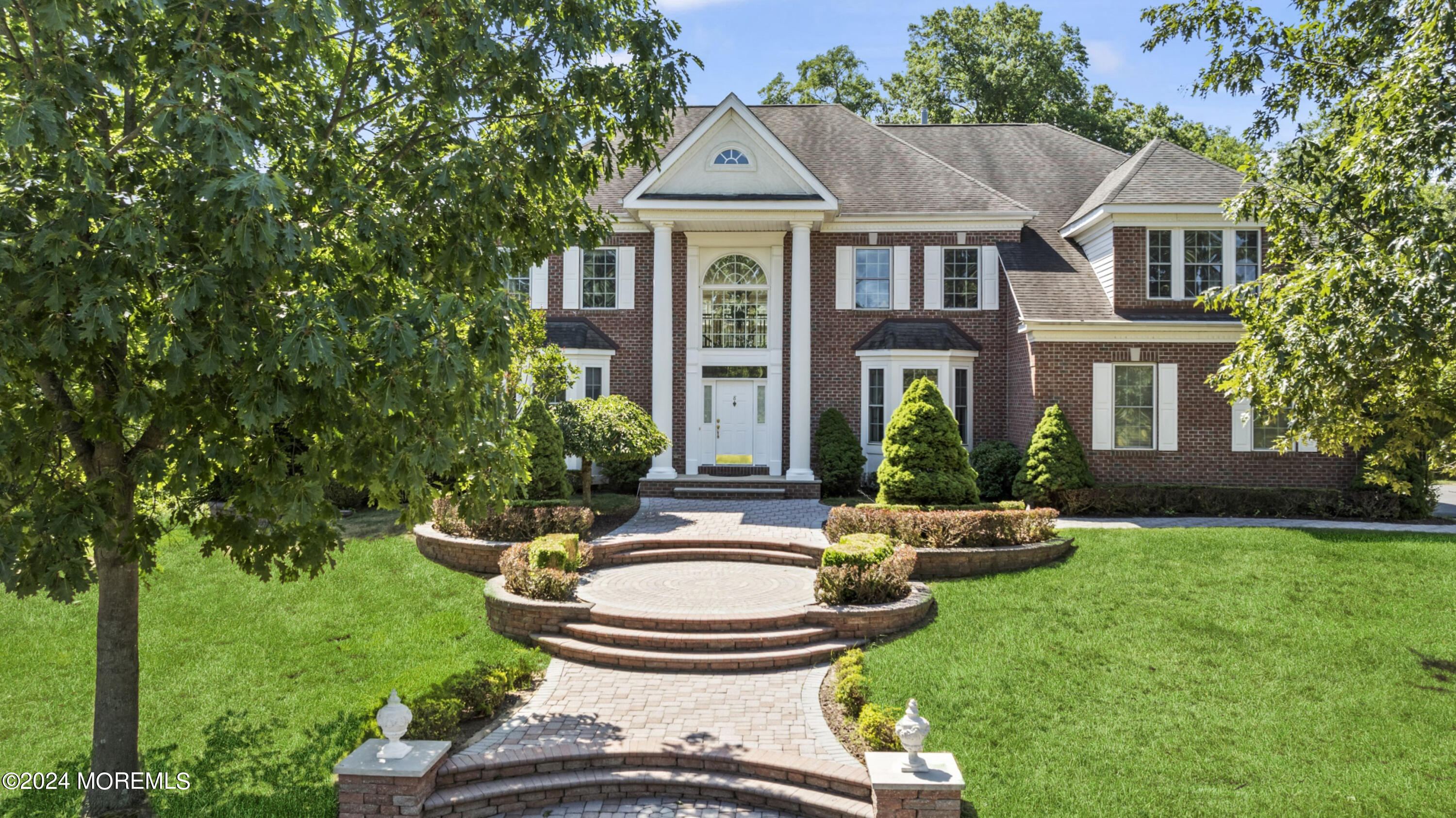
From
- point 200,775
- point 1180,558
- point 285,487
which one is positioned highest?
point 285,487

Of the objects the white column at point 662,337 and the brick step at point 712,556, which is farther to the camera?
the white column at point 662,337

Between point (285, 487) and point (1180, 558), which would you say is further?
point (1180, 558)

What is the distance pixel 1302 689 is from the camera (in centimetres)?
827

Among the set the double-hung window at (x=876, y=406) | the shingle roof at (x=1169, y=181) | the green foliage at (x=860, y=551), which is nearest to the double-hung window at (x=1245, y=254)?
the shingle roof at (x=1169, y=181)

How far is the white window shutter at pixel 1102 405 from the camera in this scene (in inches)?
702

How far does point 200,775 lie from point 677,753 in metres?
3.86

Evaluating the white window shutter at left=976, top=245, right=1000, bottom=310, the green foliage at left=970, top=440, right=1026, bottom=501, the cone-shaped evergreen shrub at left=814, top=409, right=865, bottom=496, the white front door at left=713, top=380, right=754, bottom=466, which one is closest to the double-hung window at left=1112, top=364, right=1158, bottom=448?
the green foliage at left=970, top=440, right=1026, bottom=501

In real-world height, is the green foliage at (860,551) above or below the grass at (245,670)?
above

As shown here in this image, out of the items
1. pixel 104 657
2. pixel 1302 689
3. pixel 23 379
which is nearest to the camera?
pixel 23 379

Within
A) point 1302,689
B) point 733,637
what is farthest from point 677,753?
point 1302,689

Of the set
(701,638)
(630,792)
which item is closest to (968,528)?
(701,638)

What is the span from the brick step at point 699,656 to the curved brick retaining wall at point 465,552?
2932mm

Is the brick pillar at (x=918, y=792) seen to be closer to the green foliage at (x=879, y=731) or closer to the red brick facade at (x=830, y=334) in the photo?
the green foliage at (x=879, y=731)

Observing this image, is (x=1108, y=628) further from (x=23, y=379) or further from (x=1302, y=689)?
(x=23, y=379)
